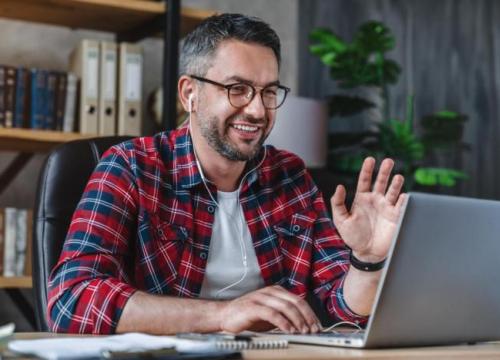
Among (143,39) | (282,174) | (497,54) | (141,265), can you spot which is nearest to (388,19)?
(497,54)

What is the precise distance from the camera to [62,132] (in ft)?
8.98

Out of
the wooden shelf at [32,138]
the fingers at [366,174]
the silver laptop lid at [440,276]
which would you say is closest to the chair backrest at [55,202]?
the fingers at [366,174]

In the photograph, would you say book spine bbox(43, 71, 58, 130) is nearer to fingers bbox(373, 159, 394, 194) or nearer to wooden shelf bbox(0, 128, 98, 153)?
wooden shelf bbox(0, 128, 98, 153)

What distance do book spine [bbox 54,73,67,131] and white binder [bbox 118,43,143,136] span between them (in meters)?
0.18

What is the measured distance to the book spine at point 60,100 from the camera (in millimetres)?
2779

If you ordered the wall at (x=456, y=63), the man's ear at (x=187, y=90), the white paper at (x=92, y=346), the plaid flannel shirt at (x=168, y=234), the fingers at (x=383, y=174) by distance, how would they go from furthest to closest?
the wall at (x=456, y=63) → the man's ear at (x=187, y=90) → the plaid flannel shirt at (x=168, y=234) → the fingers at (x=383, y=174) → the white paper at (x=92, y=346)

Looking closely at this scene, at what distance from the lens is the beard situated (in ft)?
5.56

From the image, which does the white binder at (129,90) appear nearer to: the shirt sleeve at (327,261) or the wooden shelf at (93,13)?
the wooden shelf at (93,13)

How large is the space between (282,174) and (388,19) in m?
2.15

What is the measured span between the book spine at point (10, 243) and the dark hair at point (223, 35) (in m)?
1.18

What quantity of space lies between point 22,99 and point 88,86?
0.22m

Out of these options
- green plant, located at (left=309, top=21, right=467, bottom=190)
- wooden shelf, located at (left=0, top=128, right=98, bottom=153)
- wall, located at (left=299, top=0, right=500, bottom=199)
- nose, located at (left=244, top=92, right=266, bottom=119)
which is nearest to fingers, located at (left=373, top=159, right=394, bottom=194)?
nose, located at (left=244, top=92, right=266, bottom=119)

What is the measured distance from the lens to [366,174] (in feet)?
4.28

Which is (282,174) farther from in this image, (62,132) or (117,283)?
(62,132)
